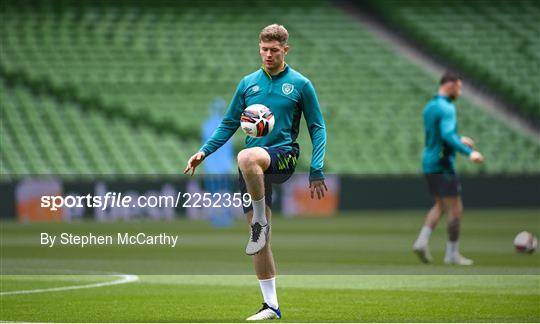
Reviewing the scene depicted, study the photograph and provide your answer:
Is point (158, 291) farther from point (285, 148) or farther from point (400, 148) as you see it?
point (400, 148)

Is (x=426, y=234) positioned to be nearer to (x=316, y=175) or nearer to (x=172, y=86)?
(x=316, y=175)

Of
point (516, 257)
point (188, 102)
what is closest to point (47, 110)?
point (188, 102)

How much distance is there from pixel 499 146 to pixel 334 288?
2171cm

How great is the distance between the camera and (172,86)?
3231 cm

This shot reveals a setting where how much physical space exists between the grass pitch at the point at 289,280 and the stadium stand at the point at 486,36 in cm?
1372

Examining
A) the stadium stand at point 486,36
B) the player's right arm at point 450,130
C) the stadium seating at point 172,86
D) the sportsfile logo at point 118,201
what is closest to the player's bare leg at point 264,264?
the player's right arm at point 450,130

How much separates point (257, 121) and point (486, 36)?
29214 mm

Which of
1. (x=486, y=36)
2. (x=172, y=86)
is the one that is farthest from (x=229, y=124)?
(x=486, y=36)

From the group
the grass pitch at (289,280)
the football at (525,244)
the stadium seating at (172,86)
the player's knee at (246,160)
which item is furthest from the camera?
the stadium seating at (172,86)

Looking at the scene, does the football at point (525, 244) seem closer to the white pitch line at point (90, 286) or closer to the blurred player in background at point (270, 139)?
the white pitch line at point (90, 286)

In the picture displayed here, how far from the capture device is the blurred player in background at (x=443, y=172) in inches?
592

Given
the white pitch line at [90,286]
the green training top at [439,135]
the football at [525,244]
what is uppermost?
the green training top at [439,135]

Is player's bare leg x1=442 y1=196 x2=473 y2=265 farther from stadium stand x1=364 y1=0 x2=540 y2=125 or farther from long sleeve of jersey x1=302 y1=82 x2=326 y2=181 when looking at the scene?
stadium stand x1=364 y1=0 x2=540 y2=125

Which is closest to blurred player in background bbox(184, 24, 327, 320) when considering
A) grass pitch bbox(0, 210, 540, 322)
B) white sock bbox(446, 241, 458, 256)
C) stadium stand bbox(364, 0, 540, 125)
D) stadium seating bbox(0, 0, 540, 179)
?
grass pitch bbox(0, 210, 540, 322)
